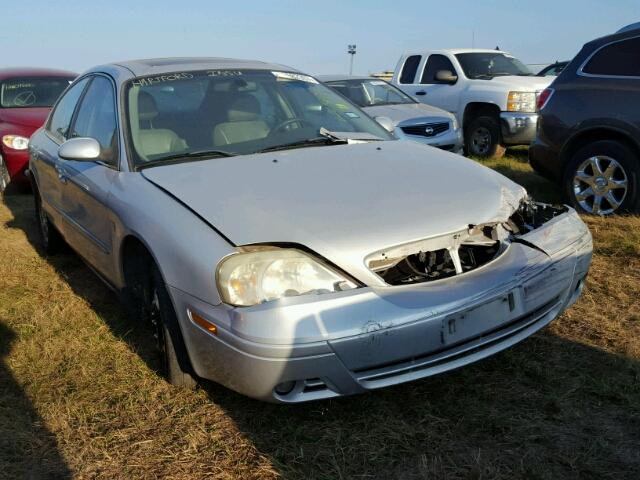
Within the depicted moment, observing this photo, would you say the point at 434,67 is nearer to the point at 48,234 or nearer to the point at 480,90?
the point at 480,90

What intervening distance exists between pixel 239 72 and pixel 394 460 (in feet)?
8.29

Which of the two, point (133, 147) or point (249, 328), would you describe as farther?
point (133, 147)

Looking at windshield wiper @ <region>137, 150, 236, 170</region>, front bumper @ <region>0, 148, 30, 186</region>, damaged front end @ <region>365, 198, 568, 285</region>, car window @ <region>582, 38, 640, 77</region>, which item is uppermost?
car window @ <region>582, 38, 640, 77</region>

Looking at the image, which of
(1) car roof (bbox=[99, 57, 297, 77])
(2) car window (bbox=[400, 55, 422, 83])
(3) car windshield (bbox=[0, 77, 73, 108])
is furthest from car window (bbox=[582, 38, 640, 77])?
(3) car windshield (bbox=[0, 77, 73, 108])

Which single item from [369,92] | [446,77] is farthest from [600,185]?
[446,77]

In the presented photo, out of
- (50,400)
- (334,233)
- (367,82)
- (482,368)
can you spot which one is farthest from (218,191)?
(367,82)

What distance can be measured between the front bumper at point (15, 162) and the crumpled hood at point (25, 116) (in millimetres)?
383

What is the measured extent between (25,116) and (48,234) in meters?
3.53

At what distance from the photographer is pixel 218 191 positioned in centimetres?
286

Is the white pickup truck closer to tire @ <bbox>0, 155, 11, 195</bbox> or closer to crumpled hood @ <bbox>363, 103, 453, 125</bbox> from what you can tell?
crumpled hood @ <bbox>363, 103, 453, 125</bbox>

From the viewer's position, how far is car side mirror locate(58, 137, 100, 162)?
345 centimetres

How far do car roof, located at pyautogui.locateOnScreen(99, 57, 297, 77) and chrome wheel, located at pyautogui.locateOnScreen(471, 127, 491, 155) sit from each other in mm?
5739

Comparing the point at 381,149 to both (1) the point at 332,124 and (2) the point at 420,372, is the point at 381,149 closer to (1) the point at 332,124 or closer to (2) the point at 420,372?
(1) the point at 332,124

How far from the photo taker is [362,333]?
231 centimetres
